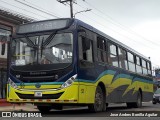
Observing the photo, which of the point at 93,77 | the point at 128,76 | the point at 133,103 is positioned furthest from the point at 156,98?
the point at 93,77

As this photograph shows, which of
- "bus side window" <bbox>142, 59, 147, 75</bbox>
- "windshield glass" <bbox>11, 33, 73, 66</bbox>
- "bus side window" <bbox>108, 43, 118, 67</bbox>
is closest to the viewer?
"windshield glass" <bbox>11, 33, 73, 66</bbox>

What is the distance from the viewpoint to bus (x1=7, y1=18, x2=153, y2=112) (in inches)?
472

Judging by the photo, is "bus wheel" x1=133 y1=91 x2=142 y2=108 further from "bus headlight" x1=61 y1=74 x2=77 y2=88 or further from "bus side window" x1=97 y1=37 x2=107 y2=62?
"bus headlight" x1=61 y1=74 x2=77 y2=88

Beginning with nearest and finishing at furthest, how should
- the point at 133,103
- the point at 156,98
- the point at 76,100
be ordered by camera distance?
the point at 76,100 → the point at 133,103 → the point at 156,98

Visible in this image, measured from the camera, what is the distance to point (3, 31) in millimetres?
26594

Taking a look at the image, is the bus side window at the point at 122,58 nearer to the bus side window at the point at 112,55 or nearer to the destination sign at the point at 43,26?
the bus side window at the point at 112,55

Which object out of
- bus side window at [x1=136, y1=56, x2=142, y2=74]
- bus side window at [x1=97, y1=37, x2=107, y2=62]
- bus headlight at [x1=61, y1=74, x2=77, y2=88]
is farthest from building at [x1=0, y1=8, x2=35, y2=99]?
bus headlight at [x1=61, y1=74, x2=77, y2=88]

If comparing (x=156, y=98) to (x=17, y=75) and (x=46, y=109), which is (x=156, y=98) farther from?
(x=17, y=75)

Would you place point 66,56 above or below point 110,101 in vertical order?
above

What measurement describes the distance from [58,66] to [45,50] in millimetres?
819

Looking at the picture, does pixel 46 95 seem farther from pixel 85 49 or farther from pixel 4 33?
pixel 4 33

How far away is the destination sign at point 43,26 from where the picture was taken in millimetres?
12594

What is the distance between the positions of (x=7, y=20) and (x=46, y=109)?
1347cm

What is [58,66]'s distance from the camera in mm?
12078
